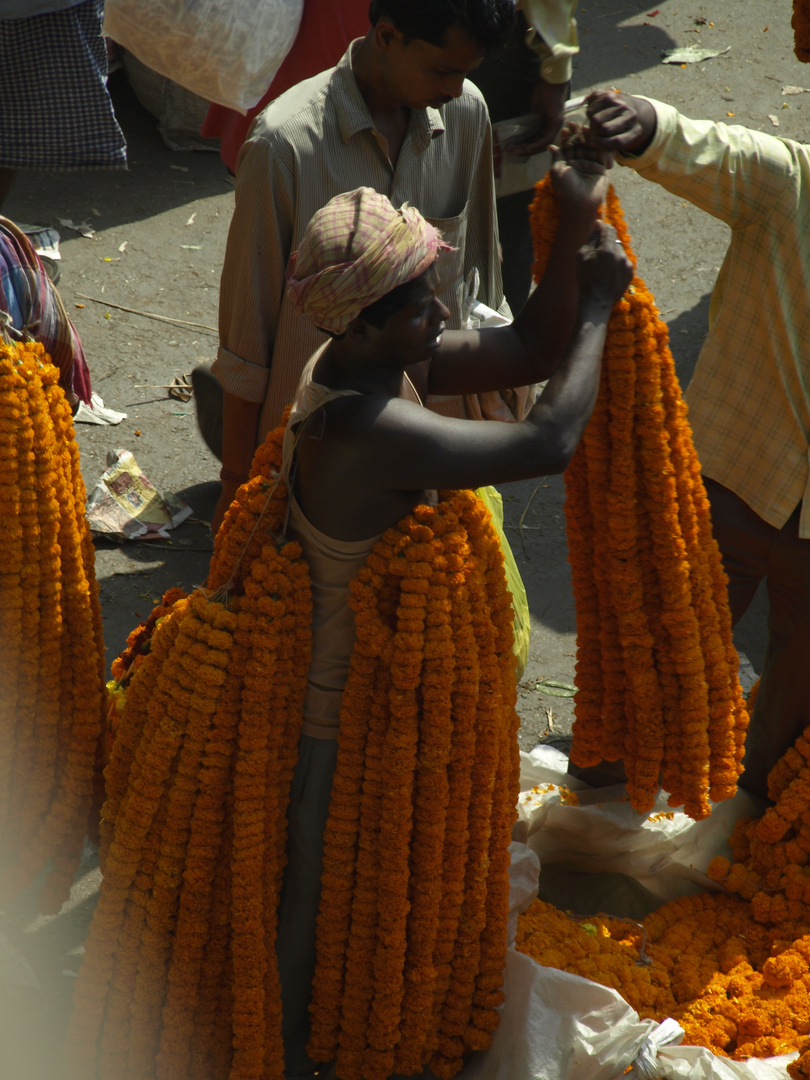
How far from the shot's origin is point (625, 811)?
9.99ft

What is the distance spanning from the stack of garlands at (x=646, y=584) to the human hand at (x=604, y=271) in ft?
0.22

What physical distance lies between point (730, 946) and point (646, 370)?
64.4 inches

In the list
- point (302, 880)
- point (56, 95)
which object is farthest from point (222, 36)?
point (302, 880)

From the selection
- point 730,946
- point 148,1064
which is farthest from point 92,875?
point 730,946

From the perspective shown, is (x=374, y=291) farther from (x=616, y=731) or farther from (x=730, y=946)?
(x=730, y=946)

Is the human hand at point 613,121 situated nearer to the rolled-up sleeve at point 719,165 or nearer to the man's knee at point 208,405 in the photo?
the rolled-up sleeve at point 719,165

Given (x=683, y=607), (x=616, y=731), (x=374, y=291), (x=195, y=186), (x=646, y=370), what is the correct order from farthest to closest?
1. (x=195, y=186)
2. (x=616, y=731)
3. (x=683, y=607)
4. (x=646, y=370)
5. (x=374, y=291)

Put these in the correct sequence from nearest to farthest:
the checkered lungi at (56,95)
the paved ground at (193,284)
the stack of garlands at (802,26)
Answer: the stack of garlands at (802,26), the paved ground at (193,284), the checkered lungi at (56,95)

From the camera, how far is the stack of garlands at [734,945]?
2537 millimetres

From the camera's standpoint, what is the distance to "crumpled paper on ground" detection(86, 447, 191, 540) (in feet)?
14.3

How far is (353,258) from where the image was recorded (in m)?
1.82

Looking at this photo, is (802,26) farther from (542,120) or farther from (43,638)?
(43,638)

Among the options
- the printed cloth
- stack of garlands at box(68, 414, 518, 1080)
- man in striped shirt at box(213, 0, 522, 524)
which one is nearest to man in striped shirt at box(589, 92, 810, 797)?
man in striped shirt at box(213, 0, 522, 524)

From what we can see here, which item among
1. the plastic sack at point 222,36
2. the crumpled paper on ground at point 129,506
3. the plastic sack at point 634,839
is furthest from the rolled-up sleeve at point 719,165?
the crumpled paper on ground at point 129,506
